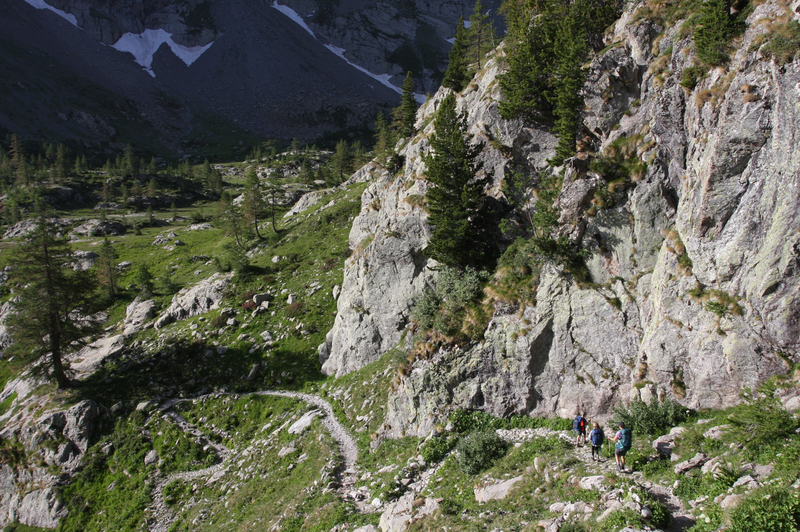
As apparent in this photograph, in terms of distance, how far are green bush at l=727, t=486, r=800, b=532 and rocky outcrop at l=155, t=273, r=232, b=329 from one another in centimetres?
4924

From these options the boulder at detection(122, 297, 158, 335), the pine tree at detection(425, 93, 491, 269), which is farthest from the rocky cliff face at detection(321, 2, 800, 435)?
the boulder at detection(122, 297, 158, 335)

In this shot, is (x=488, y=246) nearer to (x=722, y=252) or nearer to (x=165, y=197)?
(x=722, y=252)

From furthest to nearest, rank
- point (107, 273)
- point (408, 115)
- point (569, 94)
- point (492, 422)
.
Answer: point (408, 115)
point (107, 273)
point (569, 94)
point (492, 422)

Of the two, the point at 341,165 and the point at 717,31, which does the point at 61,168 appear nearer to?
the point at 341,165

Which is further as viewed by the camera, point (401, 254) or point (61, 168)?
point (61, 168)

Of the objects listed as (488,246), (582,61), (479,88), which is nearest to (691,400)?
(488,246)

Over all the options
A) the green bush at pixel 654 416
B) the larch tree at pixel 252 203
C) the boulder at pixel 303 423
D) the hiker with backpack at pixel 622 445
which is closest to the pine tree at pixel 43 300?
the boulder at pixel 303 423

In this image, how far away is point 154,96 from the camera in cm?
19700

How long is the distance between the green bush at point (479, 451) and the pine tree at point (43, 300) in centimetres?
4029

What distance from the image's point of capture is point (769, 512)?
8.23m

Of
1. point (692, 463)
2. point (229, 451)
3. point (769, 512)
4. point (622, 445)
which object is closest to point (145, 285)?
point (229, 451)

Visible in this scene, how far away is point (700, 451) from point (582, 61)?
26.9 m

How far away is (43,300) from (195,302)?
1477cm

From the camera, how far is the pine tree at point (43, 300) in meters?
35.0
